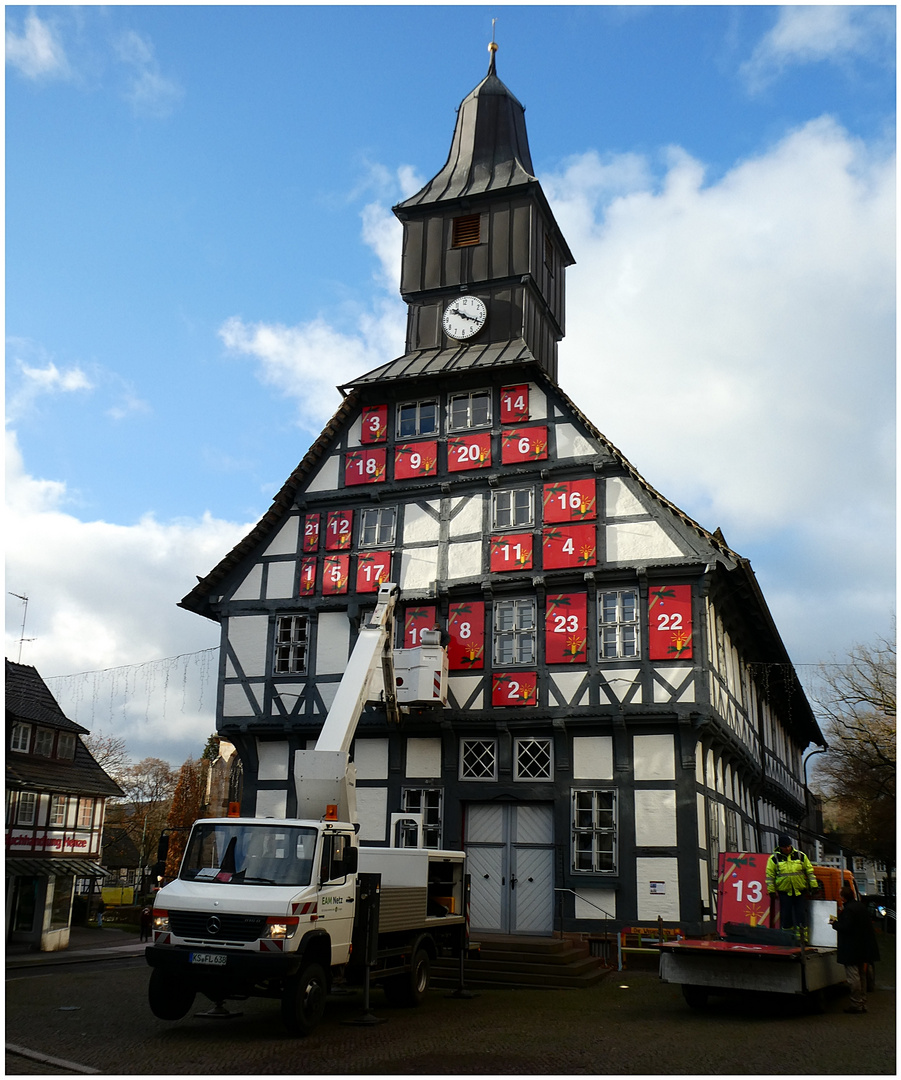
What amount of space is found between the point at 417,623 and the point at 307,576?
316cm

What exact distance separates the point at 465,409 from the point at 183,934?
1489 centimetres

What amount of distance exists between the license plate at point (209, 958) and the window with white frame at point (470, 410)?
14608 mm

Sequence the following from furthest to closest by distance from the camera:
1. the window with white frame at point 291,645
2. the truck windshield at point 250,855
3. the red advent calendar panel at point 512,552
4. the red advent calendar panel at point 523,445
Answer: the window with white frame at point 291,645
the red advent calendar panel at point 523,445
the red advent calendar panel at point 512,552
the truck windshield at point 250,855

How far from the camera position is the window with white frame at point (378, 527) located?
23625 mm

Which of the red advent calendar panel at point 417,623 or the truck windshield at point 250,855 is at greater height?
the red advent calendar panel at point 417,623

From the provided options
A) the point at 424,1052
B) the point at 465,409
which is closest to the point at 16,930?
the point at 465,409

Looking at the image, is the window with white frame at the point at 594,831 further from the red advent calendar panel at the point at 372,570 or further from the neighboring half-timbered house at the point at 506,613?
the red advent calendar panel at the point at 372,570

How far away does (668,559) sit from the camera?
2044 centimetres

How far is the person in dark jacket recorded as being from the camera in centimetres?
1303

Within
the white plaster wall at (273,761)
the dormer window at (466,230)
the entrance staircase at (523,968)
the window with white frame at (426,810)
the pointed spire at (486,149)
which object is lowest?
the entrance staircase at (523,968)

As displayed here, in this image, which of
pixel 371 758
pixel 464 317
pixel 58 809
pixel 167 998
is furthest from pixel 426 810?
pixel 58 809

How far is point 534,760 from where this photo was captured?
20859 mm

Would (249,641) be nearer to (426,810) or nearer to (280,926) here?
(426,810)

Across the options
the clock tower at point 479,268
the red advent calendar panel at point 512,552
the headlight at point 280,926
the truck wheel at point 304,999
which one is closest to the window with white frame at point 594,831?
the red advent calendar panel at point 512,552
